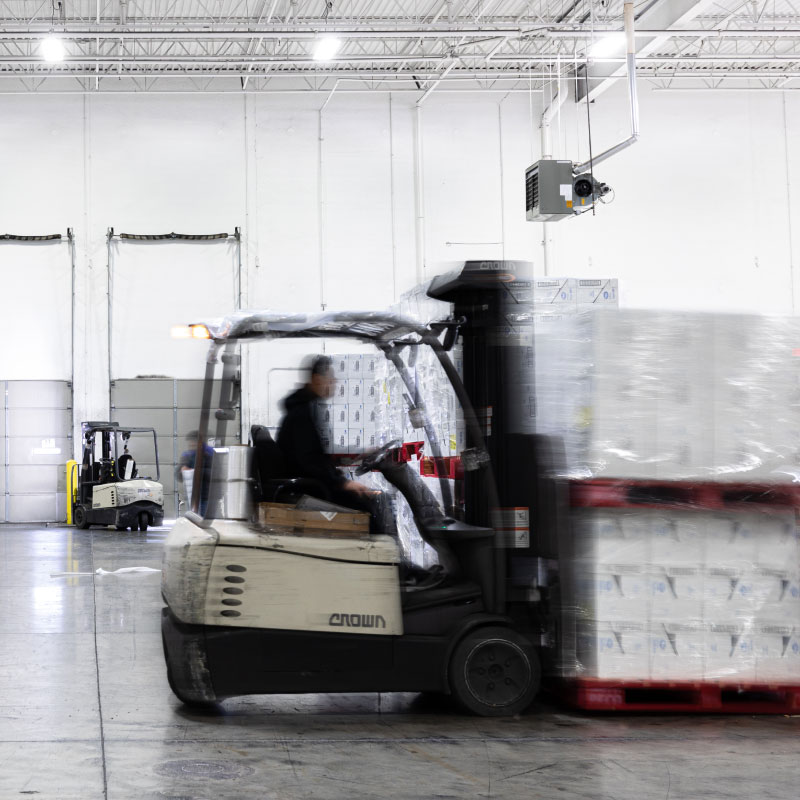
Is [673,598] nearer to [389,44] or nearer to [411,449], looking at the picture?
[411,449]

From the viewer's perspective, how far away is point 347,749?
415 cm

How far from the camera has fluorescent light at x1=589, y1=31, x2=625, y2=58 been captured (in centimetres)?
1430

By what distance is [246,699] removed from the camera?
511 cm

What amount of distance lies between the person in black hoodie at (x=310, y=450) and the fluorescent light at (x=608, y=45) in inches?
438

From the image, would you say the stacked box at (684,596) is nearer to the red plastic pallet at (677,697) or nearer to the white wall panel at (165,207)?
the red plastic pallet at (677,697)

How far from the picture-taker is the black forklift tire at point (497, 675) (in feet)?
Answer: 14.9

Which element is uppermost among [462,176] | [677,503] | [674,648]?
[462,176]

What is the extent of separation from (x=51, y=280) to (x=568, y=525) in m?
16.7

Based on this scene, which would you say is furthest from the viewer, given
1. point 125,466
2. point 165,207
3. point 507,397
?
point 165,207

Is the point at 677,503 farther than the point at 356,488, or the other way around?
the point at 356,488

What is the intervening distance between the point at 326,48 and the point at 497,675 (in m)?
Result: 12.7

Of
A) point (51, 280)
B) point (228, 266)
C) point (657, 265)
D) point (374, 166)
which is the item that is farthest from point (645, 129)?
point (51, 280)

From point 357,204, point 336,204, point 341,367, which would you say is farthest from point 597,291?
point 336,204

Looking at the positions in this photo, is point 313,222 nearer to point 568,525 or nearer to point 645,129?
point 645,129
